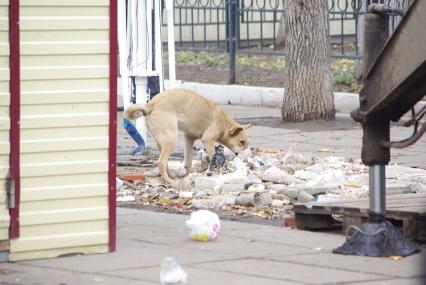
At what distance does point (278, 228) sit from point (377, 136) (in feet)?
5.27

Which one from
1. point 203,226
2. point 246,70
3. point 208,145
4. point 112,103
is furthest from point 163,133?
point 246,70

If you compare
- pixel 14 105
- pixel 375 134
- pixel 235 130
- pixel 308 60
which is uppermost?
pixel 308 60

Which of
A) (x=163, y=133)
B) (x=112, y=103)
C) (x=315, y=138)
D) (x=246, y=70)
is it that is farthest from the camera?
Result: (x=246, y=70)

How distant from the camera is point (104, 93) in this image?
23.6 feet

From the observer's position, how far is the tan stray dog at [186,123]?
11086 millimetres

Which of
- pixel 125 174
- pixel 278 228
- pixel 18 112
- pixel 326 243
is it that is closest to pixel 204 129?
pixel 125 174

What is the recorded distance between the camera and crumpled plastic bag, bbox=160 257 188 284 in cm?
634

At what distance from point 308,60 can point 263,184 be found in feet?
17.4

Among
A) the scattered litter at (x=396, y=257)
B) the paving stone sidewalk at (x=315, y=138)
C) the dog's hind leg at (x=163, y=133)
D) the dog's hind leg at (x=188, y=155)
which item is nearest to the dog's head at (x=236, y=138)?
the dog's hind leg at (x=188, y=155)

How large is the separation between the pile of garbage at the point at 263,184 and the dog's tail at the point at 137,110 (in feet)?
1.96

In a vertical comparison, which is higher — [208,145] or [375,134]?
[375,134]

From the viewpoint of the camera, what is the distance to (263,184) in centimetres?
1016

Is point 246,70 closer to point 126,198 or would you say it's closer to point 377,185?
point 126,198

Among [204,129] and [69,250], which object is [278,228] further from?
[204,129]
